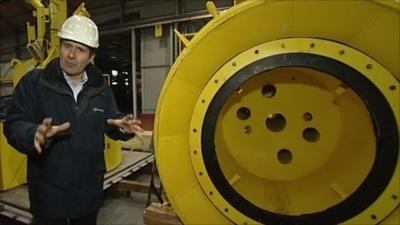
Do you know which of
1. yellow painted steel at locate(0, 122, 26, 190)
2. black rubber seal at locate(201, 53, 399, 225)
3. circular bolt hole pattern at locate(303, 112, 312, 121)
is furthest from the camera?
yellow painted steel at locate(0, 122, 26, 190)

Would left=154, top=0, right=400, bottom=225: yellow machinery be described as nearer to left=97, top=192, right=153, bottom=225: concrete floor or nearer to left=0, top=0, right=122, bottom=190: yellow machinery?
left=97, top=192, right=153, bottom=225: concrete floor

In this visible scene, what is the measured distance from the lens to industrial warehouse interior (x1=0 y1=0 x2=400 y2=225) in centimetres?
66

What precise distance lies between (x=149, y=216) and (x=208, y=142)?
97cm

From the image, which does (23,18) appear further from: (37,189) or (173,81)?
(173,81)

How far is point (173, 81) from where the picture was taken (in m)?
0.78

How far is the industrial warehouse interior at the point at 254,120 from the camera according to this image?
657mm

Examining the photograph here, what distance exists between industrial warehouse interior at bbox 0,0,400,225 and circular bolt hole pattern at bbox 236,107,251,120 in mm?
12

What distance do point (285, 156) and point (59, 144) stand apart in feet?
3.12

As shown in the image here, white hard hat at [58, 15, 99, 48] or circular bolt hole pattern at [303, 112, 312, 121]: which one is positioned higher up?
white hard hat at [58, 15, 99, 48]

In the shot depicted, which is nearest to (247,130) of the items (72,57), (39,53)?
(72,57)

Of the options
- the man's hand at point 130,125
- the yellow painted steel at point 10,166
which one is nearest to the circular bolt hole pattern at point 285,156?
the man's hand at point 130,125

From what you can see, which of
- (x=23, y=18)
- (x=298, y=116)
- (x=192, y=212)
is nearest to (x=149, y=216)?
(x=192, y=212)

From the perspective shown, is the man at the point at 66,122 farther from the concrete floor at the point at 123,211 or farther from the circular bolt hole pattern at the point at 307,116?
the concrete floor at the point at 123,211

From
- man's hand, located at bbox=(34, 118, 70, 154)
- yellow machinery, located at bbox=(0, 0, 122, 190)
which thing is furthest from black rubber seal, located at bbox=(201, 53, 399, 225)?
yellow machinery, located at bbox=(0, 0, 122, 190)
